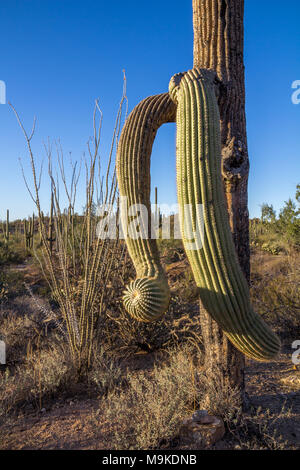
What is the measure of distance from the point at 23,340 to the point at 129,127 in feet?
13.9

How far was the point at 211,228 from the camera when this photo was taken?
6.94ft

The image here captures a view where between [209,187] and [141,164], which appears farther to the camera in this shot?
[141,164]

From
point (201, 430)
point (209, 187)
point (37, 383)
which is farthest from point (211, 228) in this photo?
point (37, 383)

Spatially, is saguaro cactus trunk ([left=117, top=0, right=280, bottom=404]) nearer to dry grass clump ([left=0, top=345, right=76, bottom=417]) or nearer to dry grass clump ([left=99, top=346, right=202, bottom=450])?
dry grass clump ([left=99, top=346, right=202, bottom=450])

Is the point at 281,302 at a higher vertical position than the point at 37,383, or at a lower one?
higher

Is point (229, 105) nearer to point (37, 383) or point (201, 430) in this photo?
point (201, 430)

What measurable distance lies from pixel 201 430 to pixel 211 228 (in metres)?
1.63

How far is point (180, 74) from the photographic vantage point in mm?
2475

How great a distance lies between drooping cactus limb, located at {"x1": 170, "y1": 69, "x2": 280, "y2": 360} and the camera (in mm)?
2119

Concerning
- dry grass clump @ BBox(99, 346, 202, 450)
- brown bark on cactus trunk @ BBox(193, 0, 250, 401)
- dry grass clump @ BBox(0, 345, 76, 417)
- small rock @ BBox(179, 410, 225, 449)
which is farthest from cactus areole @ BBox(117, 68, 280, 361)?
dry grass clump @ BBox(0, 345, 76, 417)

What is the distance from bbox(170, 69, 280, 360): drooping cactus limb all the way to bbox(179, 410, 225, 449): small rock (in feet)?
2.72

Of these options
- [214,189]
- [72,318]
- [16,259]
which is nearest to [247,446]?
[214,189]

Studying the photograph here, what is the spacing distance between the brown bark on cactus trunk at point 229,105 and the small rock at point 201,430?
1.08 ft

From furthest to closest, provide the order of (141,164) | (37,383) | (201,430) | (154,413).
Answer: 1. (37,383)
2. (154,413)
3. (201,430)
4. (141,164)
